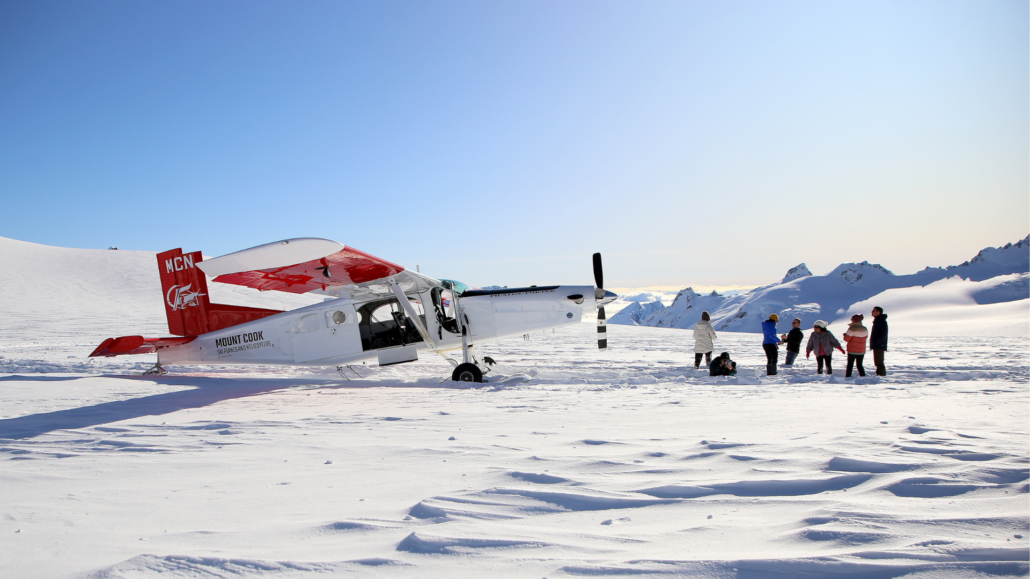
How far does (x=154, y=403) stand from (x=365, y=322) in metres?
3.83

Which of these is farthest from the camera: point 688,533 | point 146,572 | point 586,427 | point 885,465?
point 586,427

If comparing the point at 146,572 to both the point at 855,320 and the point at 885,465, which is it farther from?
the point at 855,320

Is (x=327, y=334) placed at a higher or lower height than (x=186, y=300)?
lower

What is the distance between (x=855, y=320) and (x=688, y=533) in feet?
30.5

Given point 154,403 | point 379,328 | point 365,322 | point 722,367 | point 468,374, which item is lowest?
point 722,367

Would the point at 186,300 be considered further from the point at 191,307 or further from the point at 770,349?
the point at 770,349

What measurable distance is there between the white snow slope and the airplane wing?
5.90 ft

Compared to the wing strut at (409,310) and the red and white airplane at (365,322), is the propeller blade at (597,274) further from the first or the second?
the wing strut at (409,310)

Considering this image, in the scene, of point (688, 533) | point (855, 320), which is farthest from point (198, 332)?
point (855, 320)

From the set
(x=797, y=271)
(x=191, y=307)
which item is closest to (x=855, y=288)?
(x=797, y=271)

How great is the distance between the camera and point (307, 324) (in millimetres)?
9461

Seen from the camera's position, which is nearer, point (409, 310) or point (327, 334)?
point (409, 310)

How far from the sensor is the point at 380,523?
6.93 ft

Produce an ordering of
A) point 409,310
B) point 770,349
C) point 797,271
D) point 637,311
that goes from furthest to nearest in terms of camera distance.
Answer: point 637,311
point 797,271
point 770,349
point 409,310
